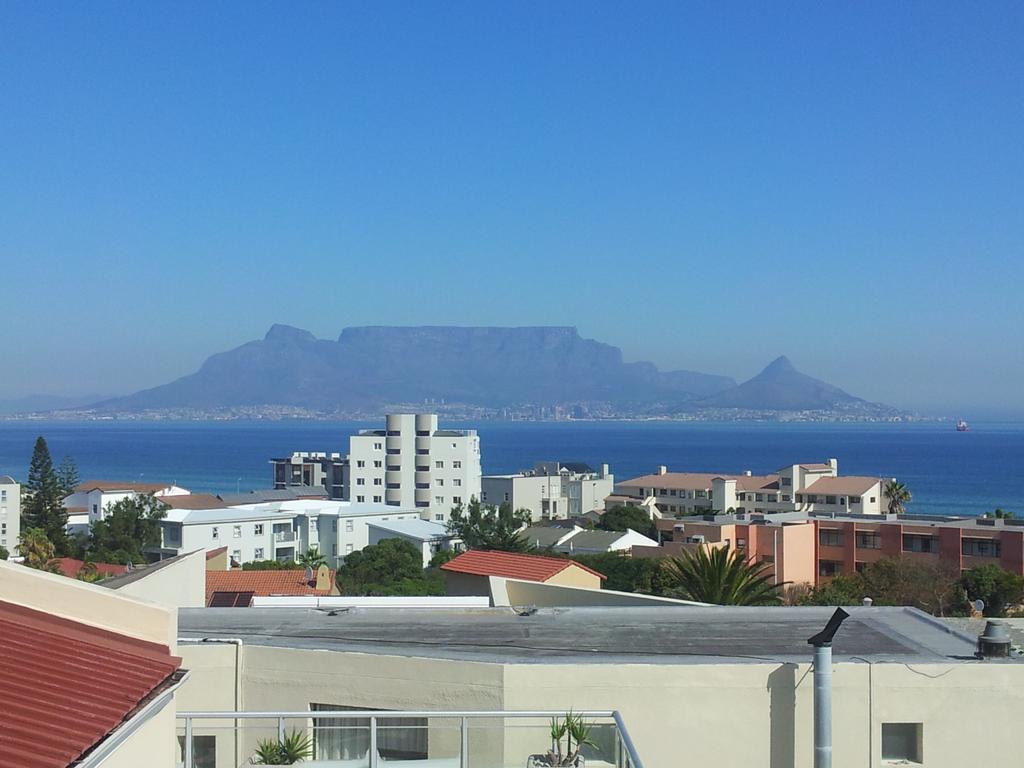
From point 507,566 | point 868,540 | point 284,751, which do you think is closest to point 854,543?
point 868,540

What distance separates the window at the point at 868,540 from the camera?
209 ft

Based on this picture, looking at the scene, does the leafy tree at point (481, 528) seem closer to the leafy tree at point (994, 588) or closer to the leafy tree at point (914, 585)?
the leafy tree at point (914, 585)

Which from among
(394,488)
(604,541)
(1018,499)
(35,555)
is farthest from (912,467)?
(35,555)

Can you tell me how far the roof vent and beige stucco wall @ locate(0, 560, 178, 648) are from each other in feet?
23.3

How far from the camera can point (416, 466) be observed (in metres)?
114

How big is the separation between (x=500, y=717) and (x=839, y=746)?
Answer: 2.94 m

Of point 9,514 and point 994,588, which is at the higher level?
point 994,588

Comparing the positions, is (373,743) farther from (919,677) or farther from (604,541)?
(604,541)

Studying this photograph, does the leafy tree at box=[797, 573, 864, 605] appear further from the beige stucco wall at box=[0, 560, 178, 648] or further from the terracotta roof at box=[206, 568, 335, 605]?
the beige stucco wall at box=[0, 560, 178, 648]

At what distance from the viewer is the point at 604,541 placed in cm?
7256

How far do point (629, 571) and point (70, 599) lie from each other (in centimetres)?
5201

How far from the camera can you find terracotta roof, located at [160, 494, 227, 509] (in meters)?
91.1

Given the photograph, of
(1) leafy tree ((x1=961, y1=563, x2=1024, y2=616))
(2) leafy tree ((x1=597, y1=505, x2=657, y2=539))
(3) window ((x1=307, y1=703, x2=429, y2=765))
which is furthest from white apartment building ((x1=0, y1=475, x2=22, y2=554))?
(3) window ((x1=307, y1=703, x2=429, y2=765))

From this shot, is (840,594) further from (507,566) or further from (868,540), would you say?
(507,566)
